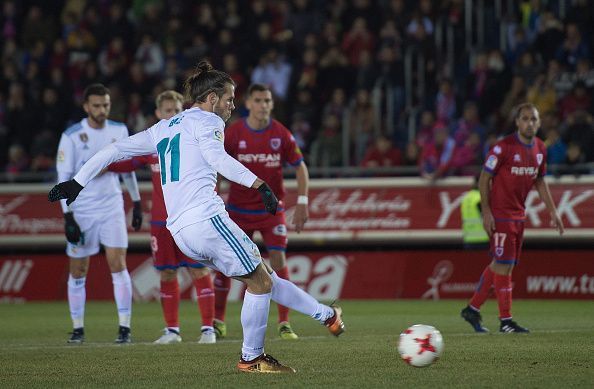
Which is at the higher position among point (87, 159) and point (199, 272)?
point (87, 159)

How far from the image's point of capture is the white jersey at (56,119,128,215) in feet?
37.7

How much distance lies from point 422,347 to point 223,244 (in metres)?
1.65

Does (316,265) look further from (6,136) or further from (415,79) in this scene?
(6,136)

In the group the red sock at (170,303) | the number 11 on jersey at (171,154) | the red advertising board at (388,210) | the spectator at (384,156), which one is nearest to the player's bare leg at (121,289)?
the red sock at (170,303)

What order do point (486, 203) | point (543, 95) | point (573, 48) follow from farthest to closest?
point (573, 48), point (543, 95), point (486, 203)

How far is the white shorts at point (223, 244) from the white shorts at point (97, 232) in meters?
3.62

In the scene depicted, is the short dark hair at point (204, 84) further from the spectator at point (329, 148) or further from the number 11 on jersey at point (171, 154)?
the spectator at point (329, 148)

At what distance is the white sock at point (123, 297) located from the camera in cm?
1134

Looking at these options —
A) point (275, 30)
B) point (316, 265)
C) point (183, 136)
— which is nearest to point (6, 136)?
point (275, 30)

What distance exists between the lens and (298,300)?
8.50 meters

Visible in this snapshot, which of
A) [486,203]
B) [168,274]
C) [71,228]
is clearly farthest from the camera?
[486,203]

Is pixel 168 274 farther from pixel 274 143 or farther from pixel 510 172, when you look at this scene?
pixel 510 172

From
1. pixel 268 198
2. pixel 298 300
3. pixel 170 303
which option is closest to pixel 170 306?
pixel 170 303

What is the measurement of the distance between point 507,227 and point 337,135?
8.24 m
